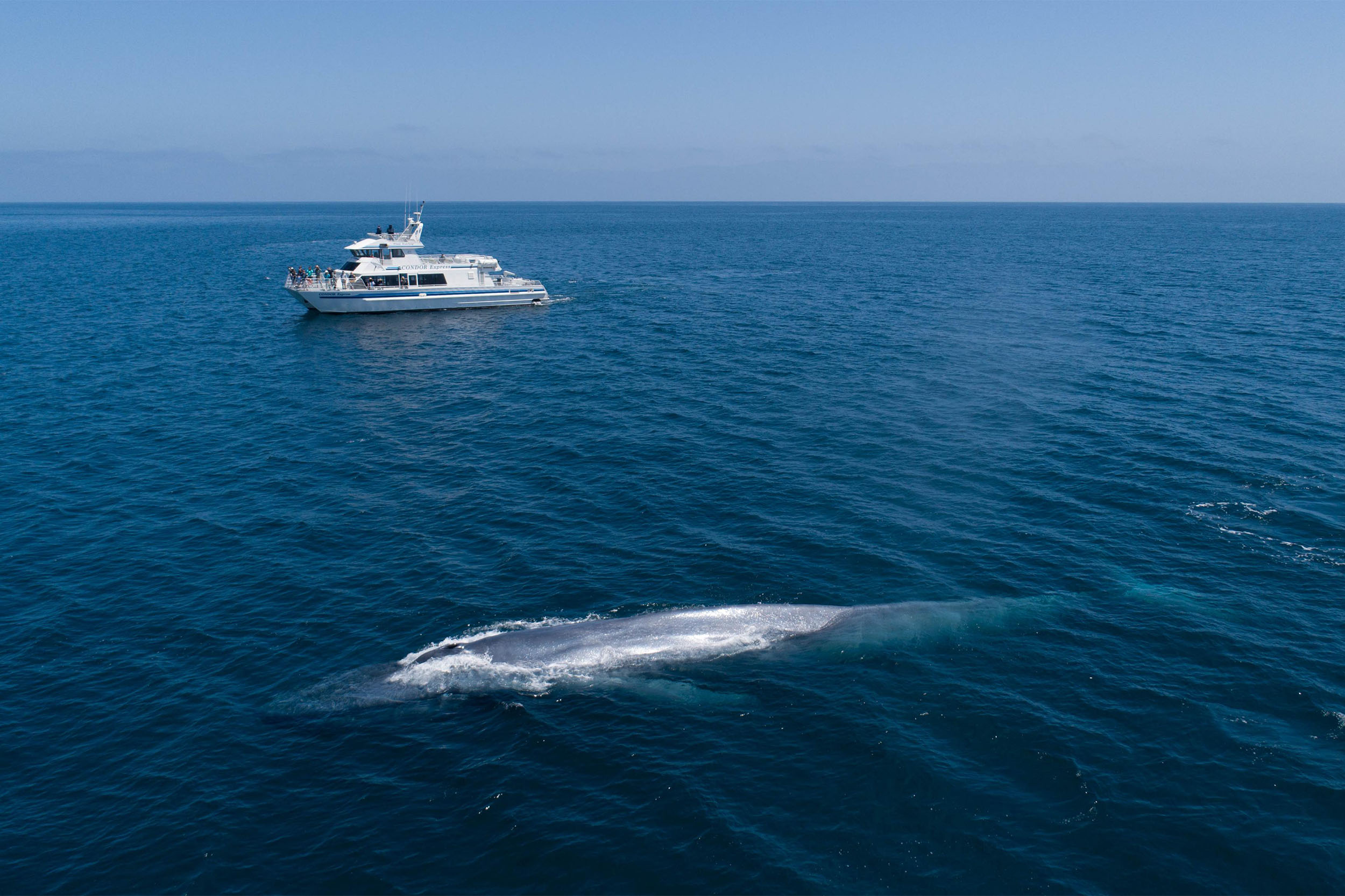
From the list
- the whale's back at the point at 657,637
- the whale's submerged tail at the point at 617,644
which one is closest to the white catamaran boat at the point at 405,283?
the whale's submerged tail at the point at 617,644

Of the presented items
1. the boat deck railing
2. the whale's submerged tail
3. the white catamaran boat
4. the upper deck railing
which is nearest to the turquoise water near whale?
the whale's submerged tail

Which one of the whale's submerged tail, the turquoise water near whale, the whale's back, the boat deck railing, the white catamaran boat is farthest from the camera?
the white catamaran boat

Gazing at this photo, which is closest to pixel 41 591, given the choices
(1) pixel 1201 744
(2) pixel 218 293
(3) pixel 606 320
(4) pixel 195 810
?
(4) pixel 195 810

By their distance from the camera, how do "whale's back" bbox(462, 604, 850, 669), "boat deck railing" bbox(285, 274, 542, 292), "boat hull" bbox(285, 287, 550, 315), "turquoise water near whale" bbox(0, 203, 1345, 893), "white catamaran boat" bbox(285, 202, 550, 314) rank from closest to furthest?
"turquoise water near whale" bbox(0, 203, 1345, 893)
"whale's back" bbox(462, 604, 850, 669)
"boat deck railing" bbox(285, 274, 542, 292)
"boat hull" bbox(285, 287, 550, 315)
"white catamaran boat" bbox(285, 202, 550, 314)

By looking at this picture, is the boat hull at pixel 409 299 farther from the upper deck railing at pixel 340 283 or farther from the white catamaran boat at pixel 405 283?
the upper deck railing at pixel 340 283

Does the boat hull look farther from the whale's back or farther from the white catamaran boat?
the whale's back

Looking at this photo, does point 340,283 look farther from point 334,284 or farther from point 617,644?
point 617,644
